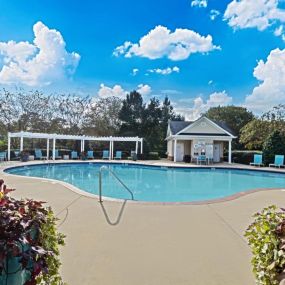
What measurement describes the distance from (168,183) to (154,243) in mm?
11235

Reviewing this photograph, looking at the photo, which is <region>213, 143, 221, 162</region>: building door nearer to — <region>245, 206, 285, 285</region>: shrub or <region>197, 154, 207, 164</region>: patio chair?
<region>197, 154, 207, 164</region>: patio chair

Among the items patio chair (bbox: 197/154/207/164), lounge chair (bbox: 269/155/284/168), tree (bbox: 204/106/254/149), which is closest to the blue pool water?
lounge chair (bbox: 269/155/284/168)

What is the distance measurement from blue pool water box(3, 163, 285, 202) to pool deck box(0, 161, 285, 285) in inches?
170

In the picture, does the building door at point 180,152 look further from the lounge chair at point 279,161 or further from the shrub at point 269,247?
the shrub at point 269,247

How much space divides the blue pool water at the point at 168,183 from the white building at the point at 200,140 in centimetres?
424

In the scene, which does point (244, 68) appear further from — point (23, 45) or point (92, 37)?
point (23, 45)

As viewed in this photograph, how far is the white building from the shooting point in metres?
26.1

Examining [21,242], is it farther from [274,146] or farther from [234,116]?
[234,116]

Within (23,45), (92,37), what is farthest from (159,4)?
(23,45)

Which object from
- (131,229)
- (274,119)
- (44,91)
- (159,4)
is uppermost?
(159,4)

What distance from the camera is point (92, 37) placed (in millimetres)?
20109

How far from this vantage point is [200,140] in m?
26.3

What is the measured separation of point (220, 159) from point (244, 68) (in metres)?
8.51

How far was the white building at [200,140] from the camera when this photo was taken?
26.1 meters
